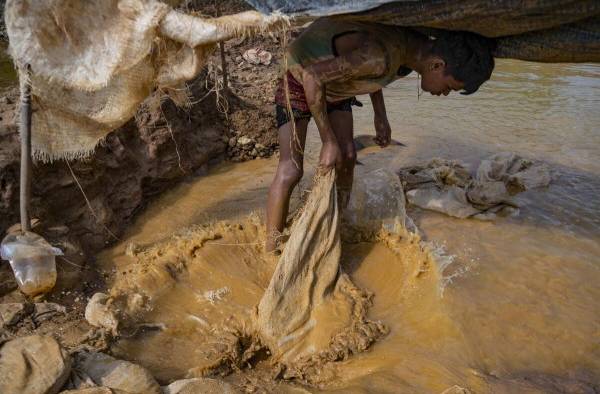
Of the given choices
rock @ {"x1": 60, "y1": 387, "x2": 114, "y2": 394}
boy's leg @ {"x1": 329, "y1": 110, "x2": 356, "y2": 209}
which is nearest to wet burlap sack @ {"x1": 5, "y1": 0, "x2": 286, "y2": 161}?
→ rock @ {"x1": 60, "y1": 387, "x2": 114, "y2": 394}

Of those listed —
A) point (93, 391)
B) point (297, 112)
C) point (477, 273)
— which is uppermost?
point (297, 112)

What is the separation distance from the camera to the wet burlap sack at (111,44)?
1.69m

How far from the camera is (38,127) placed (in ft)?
6.93

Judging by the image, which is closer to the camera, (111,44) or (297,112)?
(111,44)

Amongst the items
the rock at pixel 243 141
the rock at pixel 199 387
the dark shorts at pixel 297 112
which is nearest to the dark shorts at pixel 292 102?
the dark shorts at pixel 297 112

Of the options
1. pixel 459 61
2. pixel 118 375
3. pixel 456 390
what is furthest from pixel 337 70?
pixel 118 375

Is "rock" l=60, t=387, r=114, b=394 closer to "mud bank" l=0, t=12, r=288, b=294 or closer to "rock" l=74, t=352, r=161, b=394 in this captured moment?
"rock" l=74, t=352, r=161, b=394

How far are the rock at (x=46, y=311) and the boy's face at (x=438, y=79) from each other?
85.1 inches

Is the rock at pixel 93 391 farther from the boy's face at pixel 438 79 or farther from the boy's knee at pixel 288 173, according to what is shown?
the boy's face at pixel 438 79

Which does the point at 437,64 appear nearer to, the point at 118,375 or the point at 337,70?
the point at 337,70

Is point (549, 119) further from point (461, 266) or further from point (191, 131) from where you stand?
point (191, 131)

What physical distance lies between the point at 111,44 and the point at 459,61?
1.47 m

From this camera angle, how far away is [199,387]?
69.1 inches

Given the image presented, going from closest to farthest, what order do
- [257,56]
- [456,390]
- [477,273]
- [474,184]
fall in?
1. [456,390]
2. [477,273]
3. [474,184]
4. [257,56]
